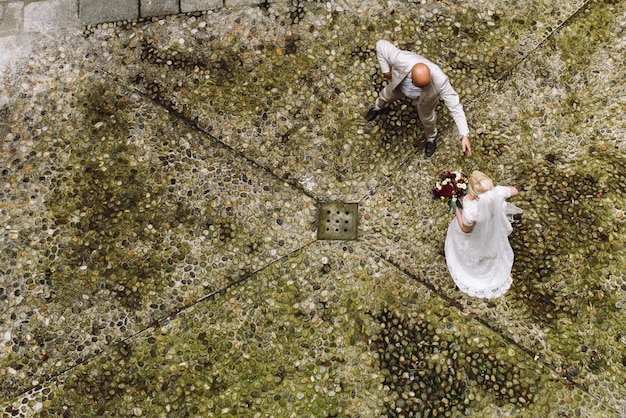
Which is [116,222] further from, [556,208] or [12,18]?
[556,208]

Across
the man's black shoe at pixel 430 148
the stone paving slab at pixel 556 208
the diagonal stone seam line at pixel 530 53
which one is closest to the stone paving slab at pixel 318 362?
the stone paving slab at pixel 556 208

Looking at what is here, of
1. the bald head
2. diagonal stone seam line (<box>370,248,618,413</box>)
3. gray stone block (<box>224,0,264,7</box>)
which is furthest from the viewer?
gray stone block (<box>224,0,264,7</box>)

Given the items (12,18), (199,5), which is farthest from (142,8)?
(12,18)

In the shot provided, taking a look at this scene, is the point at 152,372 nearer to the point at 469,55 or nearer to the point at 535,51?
the point at 469,55

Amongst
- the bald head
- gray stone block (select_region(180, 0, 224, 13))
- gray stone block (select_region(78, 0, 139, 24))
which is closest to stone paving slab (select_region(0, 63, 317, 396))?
gray stone block (select_region(78, 0, 139, 24))

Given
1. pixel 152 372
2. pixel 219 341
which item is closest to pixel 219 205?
pixel 219 341

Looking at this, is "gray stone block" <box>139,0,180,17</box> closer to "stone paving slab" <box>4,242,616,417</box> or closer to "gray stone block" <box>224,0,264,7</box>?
"gray stone block" <box>224,0,264,7</box>

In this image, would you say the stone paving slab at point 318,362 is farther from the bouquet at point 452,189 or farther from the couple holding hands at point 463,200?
the bouquet at point 452,189
